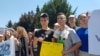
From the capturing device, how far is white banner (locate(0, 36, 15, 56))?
831 cm

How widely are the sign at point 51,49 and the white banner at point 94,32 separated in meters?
1.17

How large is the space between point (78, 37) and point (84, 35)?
128 millimetres

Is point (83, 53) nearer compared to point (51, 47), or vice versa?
point (83, 53)

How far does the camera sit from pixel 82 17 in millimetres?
6316

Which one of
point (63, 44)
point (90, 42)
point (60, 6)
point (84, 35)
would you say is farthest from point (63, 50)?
point (60, 6)

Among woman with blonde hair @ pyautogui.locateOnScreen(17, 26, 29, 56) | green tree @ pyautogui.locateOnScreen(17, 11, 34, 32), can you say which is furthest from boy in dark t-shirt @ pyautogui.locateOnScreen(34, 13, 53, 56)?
green tree @ pyautogui.locateOnScreen(17, 11, 34, 32)

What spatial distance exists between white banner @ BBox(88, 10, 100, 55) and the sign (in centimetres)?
117

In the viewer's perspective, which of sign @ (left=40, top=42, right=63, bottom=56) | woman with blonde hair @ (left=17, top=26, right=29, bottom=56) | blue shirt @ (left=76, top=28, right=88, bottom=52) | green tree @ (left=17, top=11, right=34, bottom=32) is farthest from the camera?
green tree @ (left=17, top=11, right=34, bottom=32)

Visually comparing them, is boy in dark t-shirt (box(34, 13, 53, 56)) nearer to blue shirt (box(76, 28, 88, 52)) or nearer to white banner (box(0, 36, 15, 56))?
blue shirt (box(76, 28, 88, 52))

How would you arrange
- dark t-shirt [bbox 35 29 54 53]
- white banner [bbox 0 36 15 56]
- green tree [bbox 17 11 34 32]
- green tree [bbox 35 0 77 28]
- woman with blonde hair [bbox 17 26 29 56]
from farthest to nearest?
green tree [bbox 17 11 34 32]
green tree [bbox 35 0 77 28]
white banner [bbox 0 36 15 56]
woman with blonde hair [bbox 17 26 29 56]
dark t-shirt [bbox 35 29 54 53]

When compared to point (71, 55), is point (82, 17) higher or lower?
higher

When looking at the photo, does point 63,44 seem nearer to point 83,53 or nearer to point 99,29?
point 83,53

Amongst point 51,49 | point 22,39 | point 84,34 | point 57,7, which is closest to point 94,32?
point 84,34

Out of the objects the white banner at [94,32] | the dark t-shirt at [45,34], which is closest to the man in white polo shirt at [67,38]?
the dark t-shirt at [45,34]
